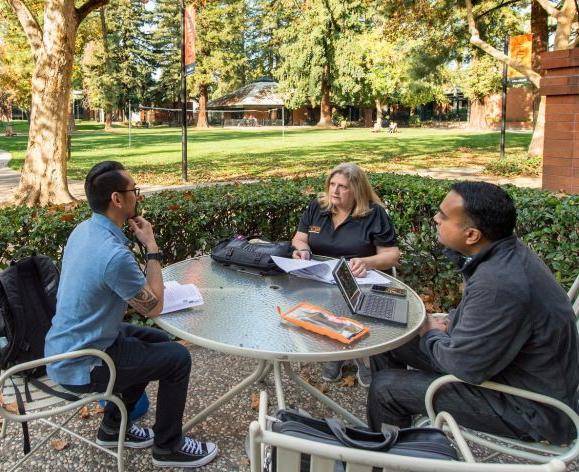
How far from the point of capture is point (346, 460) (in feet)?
4.00

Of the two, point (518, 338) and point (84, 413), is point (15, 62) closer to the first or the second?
point (84, 413)

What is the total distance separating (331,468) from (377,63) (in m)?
46.6

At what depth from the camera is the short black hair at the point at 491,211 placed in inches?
83.7

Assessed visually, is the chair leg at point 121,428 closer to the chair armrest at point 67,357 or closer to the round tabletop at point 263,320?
the chair armrest at point 67,357

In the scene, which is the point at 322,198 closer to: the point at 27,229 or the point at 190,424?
the point at 190,424

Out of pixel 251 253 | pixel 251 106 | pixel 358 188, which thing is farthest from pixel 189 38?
pixel 251 106

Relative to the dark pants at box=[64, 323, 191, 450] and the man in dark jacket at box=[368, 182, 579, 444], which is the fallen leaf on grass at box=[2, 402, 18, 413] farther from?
the man in dark jacket at box=[368, 182, 579, 444]

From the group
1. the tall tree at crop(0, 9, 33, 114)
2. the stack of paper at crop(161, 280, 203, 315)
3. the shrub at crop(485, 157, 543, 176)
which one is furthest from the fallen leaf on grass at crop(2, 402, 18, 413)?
the tall tree at crop(0, 9, 33, 114)

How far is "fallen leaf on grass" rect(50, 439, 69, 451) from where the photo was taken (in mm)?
2848

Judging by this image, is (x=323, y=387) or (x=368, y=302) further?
(x=323, y=387)

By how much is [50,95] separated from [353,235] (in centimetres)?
724

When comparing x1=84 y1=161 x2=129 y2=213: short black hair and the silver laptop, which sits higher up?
x1=84 y1=161 x2=129 y2=213: short black hair

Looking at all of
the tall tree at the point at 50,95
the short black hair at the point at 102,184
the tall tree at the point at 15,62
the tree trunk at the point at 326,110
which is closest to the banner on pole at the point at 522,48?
the tall tree at the point at 50,95

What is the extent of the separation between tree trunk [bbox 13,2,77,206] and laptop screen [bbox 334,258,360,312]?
23.6ft
